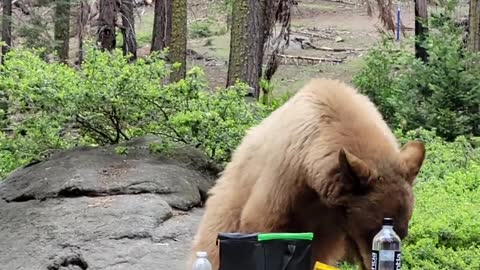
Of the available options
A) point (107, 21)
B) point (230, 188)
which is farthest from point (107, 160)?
point (107, 21)

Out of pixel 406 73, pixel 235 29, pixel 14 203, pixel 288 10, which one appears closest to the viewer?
pixel 14 203

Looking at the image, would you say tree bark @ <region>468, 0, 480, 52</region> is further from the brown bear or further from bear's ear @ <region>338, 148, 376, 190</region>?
bear's ear @ <region>338, 148, 376, 190</region>

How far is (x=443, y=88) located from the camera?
37.9 feet

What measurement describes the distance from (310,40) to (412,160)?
23.7 m

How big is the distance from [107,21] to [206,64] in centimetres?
1136

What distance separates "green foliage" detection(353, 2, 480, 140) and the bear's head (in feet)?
25.8

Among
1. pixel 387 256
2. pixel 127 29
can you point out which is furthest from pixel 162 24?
pixel 387 256

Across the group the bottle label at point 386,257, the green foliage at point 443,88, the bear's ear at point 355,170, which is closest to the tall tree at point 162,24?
the green foliage at point 443,88

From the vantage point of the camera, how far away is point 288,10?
11844 mm

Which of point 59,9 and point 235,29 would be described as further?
point 59,9

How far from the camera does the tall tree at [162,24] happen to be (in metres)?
16.3

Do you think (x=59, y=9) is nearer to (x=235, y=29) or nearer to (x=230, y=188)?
(x=235, y=29)

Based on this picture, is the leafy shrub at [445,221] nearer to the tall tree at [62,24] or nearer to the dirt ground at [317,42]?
the dirt ground at [317,42]

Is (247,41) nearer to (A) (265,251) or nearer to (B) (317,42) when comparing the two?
(A) (265,251)
